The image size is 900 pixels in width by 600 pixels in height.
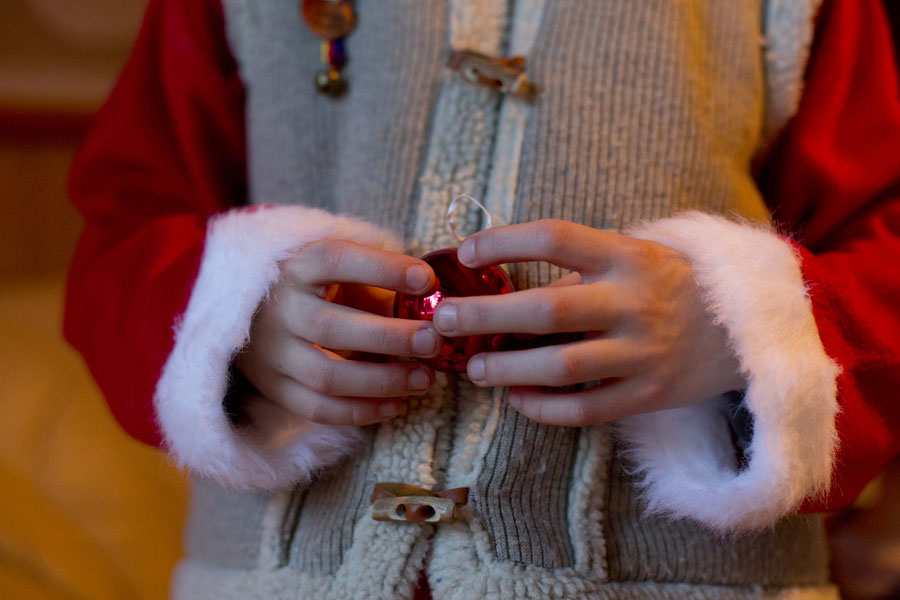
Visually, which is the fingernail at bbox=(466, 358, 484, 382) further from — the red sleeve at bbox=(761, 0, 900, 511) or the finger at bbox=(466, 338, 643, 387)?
the red sleeve at bbox=(761, 0, 900, 511)

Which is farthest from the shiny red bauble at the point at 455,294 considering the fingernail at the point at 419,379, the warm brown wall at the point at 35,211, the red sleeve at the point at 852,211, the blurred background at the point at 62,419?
the warm brown wall at the point at 35,211

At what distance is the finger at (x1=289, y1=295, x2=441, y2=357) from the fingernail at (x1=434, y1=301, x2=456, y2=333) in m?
0.01

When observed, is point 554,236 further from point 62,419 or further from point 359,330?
point 62,419

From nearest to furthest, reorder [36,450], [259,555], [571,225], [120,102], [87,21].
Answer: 1. [571,225]
2. [259,555]
3. [120,102]
4. [36,450]
5. [87,21]

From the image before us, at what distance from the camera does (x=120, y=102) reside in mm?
631

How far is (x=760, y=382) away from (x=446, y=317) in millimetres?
196

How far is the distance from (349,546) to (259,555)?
0.08 m

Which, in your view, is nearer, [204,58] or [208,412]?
[208,412]

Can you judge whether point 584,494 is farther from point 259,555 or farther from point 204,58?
point 204,58

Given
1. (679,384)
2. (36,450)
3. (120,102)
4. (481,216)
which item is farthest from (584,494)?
(36,450)

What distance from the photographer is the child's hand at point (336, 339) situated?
408mm

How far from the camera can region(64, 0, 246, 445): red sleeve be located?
0.53 metres

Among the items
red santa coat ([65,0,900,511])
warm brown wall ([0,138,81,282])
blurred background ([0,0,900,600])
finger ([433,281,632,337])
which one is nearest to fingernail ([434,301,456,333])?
finger ([433,281,632,337])

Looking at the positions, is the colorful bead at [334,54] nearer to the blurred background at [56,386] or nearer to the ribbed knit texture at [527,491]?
the ribbed knit texture at [527,491]
